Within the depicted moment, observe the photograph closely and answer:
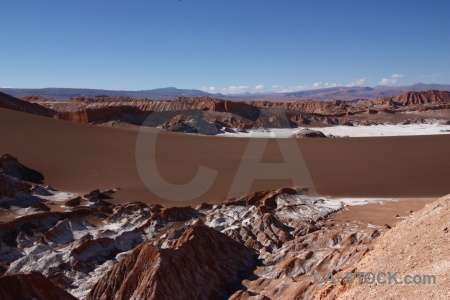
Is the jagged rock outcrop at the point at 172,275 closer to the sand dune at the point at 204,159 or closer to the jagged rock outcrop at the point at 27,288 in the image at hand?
the jagged rock outcrop at the point at 27,288

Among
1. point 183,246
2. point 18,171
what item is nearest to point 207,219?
point 183,246

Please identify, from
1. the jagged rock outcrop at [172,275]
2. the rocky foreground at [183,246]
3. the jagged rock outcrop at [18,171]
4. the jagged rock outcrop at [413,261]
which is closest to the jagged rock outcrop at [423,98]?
the rocky foreground at [183,246]

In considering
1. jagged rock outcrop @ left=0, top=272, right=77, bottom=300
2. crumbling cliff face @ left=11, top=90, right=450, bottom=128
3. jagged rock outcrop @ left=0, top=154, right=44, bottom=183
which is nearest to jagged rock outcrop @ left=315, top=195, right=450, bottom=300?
jagged rock outcrop @ left=0, top=272, right=77, bottom=300

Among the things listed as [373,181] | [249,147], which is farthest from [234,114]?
[373,181]

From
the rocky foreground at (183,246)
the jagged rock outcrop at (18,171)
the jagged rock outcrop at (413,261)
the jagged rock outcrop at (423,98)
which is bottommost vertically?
the rocky foreground at (183,246)

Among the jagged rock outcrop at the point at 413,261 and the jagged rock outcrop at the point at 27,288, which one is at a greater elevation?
the jagged rock outcrop at the point at 413,261

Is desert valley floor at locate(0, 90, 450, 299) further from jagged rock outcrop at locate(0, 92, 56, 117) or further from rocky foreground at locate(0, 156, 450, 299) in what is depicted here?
jagged rock outcrop at locate(0, 92, 56, 117)

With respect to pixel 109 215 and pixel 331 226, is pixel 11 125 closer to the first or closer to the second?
pixel 109 215

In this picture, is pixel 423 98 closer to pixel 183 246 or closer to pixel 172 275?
pixel 183 246
